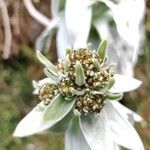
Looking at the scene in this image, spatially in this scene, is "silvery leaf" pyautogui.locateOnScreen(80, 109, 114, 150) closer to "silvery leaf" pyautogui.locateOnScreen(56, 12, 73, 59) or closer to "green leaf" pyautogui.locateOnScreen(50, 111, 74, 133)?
"green leaf" pyautogui.locateOnScreen(50, 111, 74, 133)

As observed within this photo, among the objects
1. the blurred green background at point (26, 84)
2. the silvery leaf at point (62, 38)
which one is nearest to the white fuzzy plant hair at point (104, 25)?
the silvery leaf at point (62, 38)

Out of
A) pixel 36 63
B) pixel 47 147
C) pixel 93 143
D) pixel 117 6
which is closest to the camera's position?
pixel 93 143

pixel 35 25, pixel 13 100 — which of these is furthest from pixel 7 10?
pixel 13 100

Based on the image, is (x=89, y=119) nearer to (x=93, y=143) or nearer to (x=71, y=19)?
(x=93, y=143)

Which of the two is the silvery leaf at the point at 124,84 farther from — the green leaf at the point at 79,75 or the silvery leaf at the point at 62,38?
the silvery leaf at the point at 62,38

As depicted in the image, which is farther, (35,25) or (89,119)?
(35,25)

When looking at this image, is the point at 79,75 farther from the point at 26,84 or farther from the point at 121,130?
the point at 26,84
